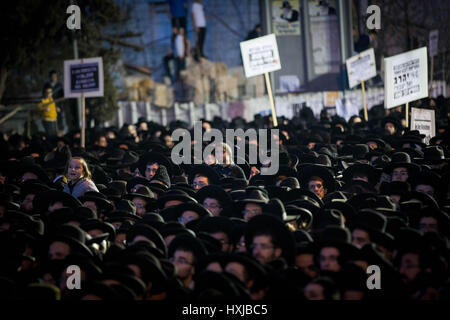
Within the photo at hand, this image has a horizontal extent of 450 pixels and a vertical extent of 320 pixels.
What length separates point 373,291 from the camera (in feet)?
20.8

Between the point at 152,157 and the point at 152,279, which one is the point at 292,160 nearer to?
the point at 152,157

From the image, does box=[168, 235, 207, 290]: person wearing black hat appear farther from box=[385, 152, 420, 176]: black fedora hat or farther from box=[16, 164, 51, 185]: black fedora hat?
box=[16, 164, 51, 185]: black fedora hat

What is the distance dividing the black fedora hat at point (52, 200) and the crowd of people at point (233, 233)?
19 millimetres

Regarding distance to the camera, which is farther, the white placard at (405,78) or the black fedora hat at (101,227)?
the white placard at (405,78)

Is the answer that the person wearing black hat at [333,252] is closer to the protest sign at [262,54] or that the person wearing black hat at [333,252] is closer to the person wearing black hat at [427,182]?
the person wearing black hat at [427,182]

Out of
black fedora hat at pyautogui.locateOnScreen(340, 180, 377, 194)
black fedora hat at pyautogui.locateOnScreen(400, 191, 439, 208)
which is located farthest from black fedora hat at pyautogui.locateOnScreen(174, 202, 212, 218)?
black fedora hat at pyautogui.locateOnScreen(340, 180, 377, 194)

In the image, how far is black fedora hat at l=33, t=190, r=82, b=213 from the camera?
9227mm

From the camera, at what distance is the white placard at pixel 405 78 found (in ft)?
50.1

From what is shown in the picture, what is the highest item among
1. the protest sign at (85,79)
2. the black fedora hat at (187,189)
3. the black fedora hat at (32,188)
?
the protest sign at (85,79)

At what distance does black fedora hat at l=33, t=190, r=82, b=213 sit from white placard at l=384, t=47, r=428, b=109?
7.72m

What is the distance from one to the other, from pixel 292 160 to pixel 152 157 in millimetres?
2215

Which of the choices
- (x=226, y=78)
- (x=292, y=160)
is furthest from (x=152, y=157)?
(x=226, y=78)

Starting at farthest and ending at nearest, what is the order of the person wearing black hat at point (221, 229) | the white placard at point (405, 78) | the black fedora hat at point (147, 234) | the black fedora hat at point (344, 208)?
the white placard at point (405, 78) < the black fedora hat at point (344, 208) < the person wearing black hat at point (221, 229) < the black fedora hat at point (147, 234)

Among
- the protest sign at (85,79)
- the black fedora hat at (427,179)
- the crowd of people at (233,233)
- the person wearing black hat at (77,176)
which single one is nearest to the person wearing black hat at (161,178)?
the crowd of people at (233,233)
